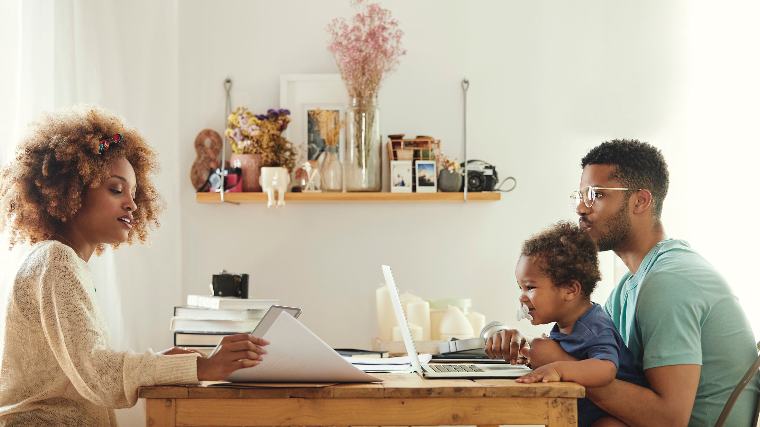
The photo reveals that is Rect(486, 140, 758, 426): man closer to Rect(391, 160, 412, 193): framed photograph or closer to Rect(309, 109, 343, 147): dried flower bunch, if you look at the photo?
Rect(391, 160, 412, 193): framed photograph

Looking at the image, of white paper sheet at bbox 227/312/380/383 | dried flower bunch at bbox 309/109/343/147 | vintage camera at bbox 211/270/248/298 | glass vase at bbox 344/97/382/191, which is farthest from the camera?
dried flower bunch at bbox 309/109/343/147

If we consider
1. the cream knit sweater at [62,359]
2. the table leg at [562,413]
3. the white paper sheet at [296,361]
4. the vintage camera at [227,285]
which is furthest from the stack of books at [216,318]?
the table leg at [562,413]

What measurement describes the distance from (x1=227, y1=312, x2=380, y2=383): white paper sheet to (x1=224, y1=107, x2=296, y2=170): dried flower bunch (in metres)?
1.93

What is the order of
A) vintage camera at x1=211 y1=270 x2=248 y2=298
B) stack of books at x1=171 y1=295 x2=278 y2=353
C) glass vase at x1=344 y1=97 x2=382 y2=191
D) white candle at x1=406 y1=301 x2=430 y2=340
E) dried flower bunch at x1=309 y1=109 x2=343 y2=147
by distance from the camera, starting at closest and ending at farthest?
stack of books at x1=171 y1=295 x2=278 y2=353
vintage camera at x1=211 y1=270 x2=248 y2=298
white candle at x1=406 y1=301 x2=430 y2=340
glass vase at x1=344 y1=97 x2=382 y2=191
dried flower bunch at x1=309 y1=109 x2=343 y2=147

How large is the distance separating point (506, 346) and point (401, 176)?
156 cm

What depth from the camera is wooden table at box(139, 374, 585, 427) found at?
1.53 meters

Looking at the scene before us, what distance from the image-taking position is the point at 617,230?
2.21 m

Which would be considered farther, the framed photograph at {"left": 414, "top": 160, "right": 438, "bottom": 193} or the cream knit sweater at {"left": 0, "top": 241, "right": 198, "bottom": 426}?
the framed photograph at {"left": 414, "top": 160, "right": 438, "bottom": 193}

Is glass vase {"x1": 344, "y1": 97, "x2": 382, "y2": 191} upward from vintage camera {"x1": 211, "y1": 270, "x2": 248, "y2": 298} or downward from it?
upward

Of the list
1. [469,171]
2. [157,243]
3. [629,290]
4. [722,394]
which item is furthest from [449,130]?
[722,394]

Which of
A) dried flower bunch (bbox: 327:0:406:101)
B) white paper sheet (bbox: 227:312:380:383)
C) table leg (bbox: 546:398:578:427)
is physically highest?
dried flower bunch (bbox: 327:0:406:101)

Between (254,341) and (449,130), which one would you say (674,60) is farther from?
(254,341)

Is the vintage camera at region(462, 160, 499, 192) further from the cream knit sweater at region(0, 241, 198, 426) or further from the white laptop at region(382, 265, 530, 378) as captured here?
the cream knit sweater at region(0, 241, 198, 426)

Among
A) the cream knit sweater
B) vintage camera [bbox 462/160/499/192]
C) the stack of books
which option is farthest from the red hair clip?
vintage camera [bbox 462/160/499/192]
